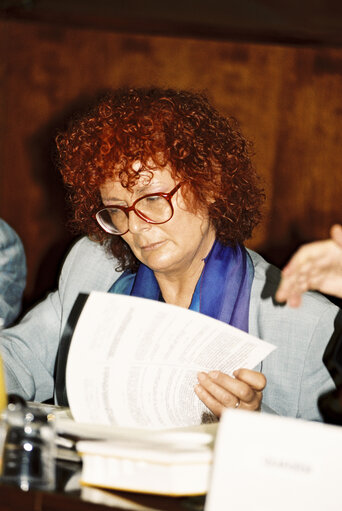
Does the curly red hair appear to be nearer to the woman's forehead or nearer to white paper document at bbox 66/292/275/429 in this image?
the woman's forehead

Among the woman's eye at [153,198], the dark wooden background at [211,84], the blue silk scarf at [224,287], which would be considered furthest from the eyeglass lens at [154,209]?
the dark wooden background at [211,84]

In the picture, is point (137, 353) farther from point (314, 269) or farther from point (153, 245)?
point (153, 245)

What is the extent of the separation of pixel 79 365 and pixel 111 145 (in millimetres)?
607

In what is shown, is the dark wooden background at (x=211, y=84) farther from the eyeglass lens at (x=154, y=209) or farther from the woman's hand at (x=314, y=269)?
the woman's hand at (x=314, y=269)

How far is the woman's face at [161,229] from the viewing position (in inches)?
56.0

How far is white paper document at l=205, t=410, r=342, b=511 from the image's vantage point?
72 cm

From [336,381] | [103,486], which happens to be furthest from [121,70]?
[103,486]

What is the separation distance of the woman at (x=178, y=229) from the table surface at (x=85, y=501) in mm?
589

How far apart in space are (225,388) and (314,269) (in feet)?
0.84

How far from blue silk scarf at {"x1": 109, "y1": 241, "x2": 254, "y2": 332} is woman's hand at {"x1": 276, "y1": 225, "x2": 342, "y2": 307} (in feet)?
1.58

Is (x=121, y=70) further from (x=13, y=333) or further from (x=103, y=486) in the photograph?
(x=103, y=486)

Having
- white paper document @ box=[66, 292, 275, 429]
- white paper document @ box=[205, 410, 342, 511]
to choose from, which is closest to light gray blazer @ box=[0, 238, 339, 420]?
white paper document @ box=[66, 292, 275, 429]

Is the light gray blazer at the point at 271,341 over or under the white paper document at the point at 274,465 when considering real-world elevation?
under

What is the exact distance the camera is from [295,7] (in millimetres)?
3305
